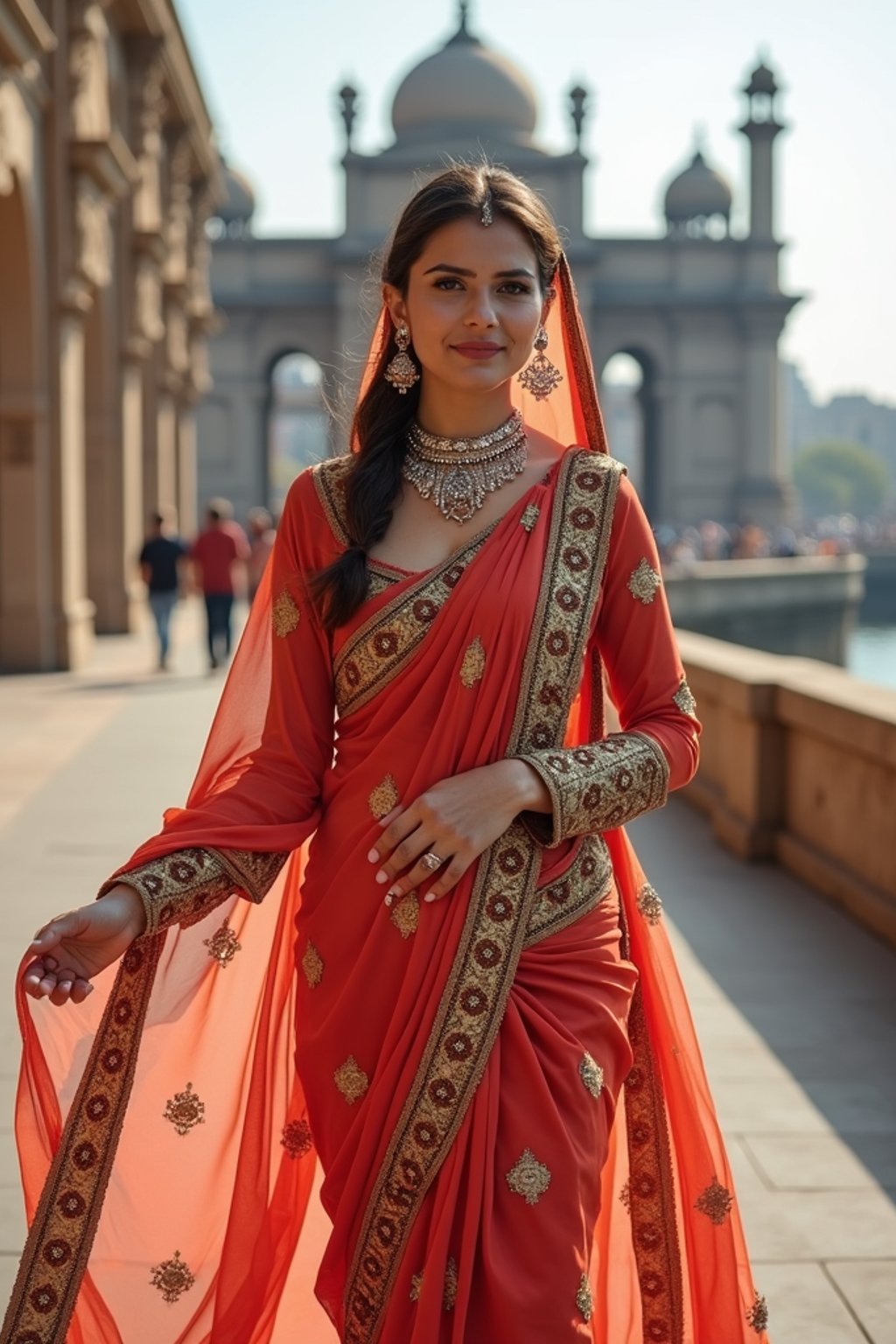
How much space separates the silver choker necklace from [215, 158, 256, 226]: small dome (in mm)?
46957

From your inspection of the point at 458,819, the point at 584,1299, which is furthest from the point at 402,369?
the point at 584,1299

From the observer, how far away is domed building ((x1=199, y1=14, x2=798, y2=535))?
A: 43406 millimetres

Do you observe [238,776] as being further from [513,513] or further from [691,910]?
[691,910]

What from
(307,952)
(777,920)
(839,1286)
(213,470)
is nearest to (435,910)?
(307,952)

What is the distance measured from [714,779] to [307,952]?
668cm

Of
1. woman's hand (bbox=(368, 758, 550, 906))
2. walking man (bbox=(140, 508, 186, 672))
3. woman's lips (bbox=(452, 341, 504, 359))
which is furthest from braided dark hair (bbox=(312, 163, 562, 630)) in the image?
walking man (bbox=(140, 508, 186, 672))

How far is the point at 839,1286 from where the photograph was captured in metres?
3.30

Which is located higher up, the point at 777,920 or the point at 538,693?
the point at 538,693

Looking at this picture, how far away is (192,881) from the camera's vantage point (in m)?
2.23

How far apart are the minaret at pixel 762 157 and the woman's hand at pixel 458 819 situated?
45.2 meters

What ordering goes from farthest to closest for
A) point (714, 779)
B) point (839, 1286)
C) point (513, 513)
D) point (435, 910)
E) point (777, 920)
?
point (714, 779), point (777, 920), point (839, 1286), point (513, 513), point (435, 910)

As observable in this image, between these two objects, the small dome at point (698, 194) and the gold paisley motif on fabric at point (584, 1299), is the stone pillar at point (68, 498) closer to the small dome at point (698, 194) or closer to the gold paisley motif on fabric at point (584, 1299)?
the gold paisley motif on fabric at point (584, 1299)

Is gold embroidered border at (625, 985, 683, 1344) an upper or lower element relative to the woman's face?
lower

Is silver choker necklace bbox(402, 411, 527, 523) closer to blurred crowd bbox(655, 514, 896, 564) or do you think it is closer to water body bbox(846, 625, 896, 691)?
blurred crowd bbox(655, 514, 896, 564)
